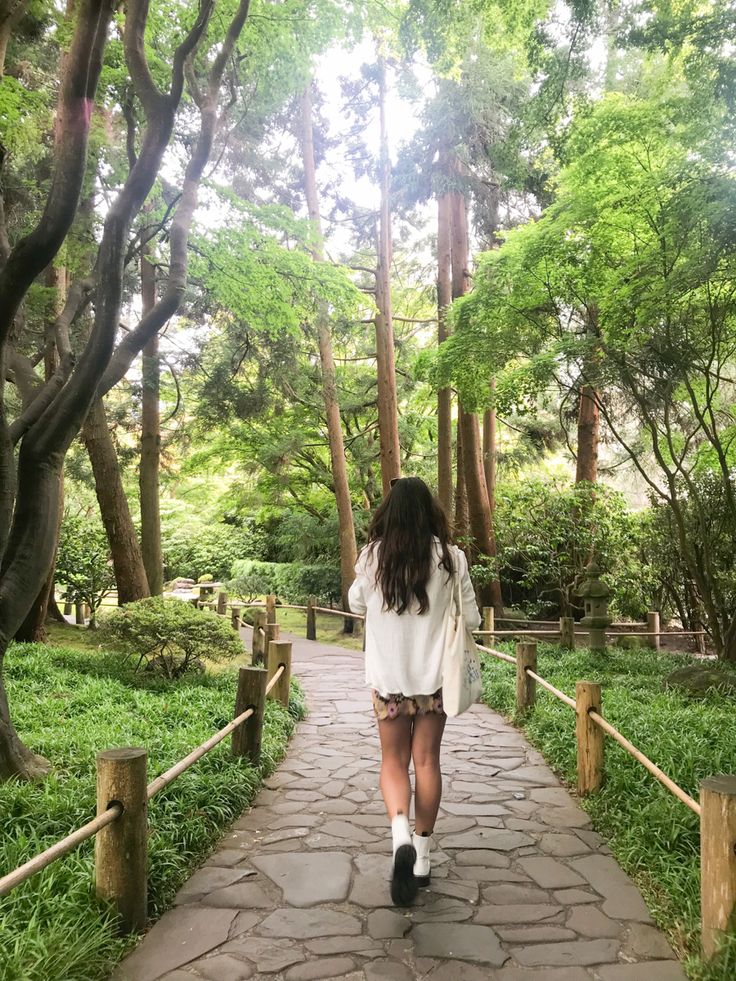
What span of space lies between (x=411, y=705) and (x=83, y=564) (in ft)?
41.2

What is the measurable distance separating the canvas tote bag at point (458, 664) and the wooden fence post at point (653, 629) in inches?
409

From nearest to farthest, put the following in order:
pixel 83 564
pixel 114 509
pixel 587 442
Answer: pixel 114 509, pixel 587 442, pixel 83 564

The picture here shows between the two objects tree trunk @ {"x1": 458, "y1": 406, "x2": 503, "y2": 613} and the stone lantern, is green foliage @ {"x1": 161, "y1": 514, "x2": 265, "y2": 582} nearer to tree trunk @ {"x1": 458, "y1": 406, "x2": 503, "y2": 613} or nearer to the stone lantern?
tree trunk @ {"x1": 458, "y1": 406, "x2": 503, "y2": 613}

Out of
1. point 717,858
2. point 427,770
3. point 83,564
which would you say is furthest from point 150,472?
point 717,858

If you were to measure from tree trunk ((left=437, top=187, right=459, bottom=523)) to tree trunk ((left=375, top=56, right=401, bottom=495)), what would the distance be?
3.07 feet

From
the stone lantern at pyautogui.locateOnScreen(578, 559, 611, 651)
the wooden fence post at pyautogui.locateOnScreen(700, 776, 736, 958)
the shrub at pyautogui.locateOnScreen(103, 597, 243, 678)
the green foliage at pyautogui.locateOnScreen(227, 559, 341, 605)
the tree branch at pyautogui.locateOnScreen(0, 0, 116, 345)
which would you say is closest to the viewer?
the wooden fence post at pyautogui.locateOnScreen(700, 776, 736, 958)

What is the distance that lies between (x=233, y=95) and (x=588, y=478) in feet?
31.7

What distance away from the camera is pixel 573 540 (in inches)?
497

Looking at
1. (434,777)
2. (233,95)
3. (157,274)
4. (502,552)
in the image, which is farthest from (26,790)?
(502,552)

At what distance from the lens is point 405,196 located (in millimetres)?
14078

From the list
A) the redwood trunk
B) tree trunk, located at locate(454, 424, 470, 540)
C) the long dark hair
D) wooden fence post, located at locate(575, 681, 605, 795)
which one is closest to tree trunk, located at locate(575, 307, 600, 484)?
the redwood trunk

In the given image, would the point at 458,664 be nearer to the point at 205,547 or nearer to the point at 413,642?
the point at 413,642

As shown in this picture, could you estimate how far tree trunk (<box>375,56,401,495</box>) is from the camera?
1359cm

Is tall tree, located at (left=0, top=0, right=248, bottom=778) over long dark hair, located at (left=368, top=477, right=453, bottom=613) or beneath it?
over
